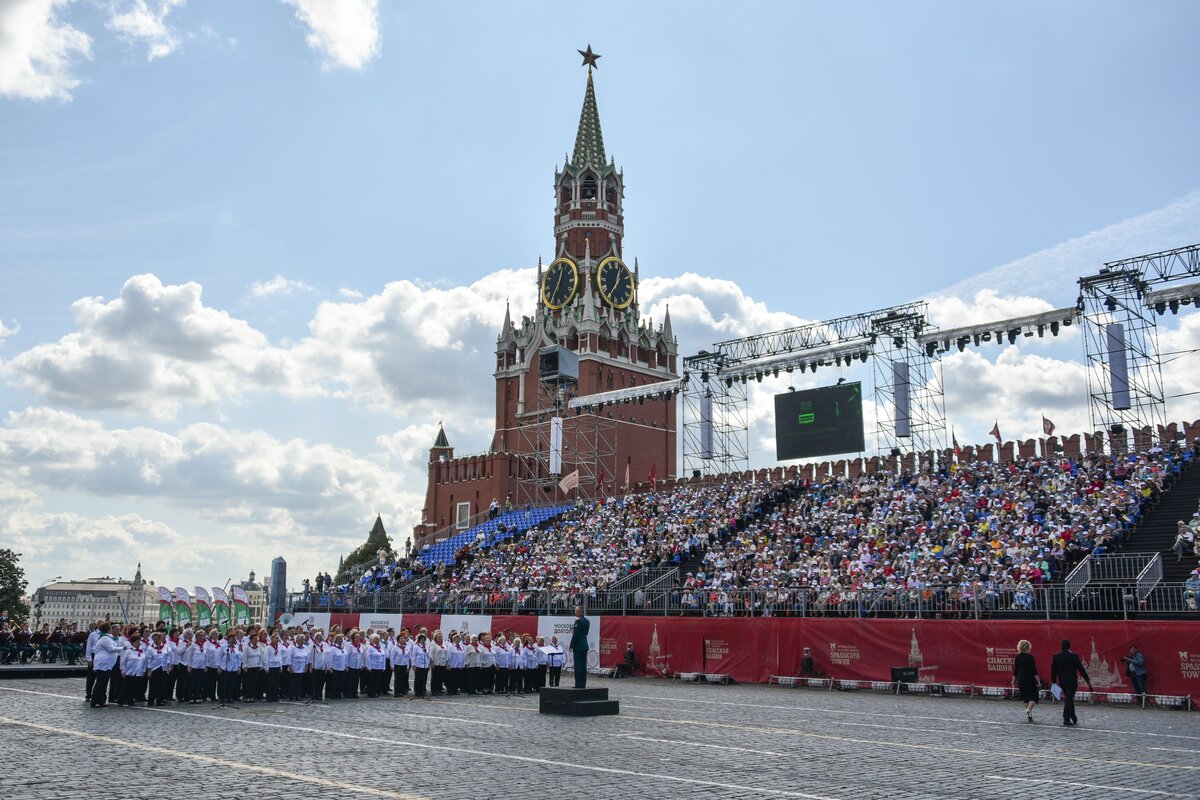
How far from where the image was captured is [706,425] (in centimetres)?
4919

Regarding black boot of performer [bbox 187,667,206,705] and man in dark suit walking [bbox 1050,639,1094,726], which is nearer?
man in dark suit walking [bbox 1050,639,1094,726]

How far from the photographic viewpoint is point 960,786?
10.7 m

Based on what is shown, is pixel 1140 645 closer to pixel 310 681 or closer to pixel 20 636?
pixel 310 681

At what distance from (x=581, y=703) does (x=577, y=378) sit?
47374 mm

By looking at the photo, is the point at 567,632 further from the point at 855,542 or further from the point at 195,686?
the point at 195,686

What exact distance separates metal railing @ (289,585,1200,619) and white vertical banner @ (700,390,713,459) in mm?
13565

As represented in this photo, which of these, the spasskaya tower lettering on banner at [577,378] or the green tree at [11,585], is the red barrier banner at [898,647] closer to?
the spasskaya tower lettering on banner at [577,378]

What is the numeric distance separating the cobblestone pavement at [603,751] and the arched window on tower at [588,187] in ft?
200

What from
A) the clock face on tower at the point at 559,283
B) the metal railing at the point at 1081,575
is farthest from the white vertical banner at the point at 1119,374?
the clock face on tower at the point at 559,283

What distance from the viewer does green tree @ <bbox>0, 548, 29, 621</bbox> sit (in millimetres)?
72625

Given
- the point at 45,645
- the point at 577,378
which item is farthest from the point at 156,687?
the point at 577,378

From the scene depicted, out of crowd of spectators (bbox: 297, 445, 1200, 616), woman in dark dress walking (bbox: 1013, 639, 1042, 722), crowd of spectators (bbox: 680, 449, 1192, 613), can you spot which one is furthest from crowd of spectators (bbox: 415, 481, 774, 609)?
woman in dark dress walking (bbox: 1013, 639, 1042, 722)

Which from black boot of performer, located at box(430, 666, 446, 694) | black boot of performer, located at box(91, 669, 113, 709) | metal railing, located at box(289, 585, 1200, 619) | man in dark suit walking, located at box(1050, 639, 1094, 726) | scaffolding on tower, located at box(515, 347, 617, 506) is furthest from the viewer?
scaffolding on tower, located at box(515, 347, 617, 506)

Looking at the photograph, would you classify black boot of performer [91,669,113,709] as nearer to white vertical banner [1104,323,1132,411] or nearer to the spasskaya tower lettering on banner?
white vertical banner [1104,323,1132,411]
